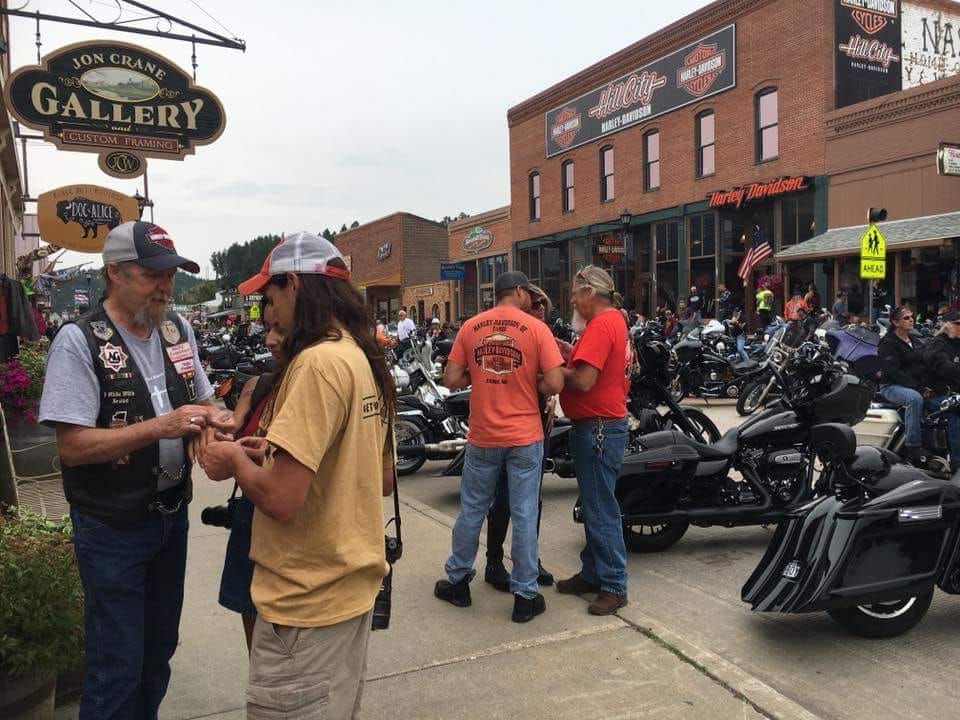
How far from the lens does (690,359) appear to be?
Answer: 1338 centimetres

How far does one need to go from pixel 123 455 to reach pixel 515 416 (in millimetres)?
2311

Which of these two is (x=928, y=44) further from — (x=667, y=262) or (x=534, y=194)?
(x=534, y=194)

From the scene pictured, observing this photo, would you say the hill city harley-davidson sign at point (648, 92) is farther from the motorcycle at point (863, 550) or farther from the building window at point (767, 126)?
the motorcycle at point (863, 550)

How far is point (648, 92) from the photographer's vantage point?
90.3 feet

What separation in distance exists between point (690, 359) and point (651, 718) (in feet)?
34.9

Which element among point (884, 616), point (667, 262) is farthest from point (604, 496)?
point (667, 262)

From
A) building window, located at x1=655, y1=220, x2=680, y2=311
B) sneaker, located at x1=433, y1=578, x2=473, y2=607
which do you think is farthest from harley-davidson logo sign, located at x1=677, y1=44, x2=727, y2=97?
sneaker, located at x1=433, y1=578, x2=473, y2=607

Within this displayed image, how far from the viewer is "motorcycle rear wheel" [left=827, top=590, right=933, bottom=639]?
4.02 m

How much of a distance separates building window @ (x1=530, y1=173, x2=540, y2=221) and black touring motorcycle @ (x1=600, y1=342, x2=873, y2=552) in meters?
29.6

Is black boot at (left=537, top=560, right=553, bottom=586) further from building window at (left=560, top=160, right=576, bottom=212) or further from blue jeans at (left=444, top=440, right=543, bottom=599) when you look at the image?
building window at (left=560, top=160, right=576, bottom=212)

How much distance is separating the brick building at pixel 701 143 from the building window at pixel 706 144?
0.15 ft

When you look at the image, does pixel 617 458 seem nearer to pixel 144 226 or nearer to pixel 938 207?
pixel 144 226

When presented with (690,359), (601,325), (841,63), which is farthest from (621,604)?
(841,63)

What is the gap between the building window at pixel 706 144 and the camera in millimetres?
25281
